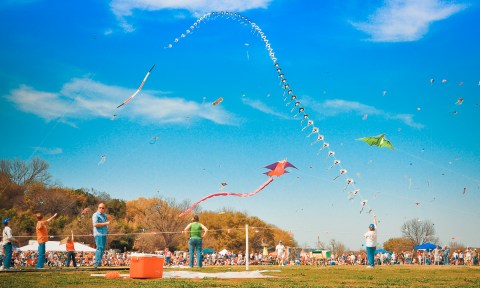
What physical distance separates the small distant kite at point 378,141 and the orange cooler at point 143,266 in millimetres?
11750

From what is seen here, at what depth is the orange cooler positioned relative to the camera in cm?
1052

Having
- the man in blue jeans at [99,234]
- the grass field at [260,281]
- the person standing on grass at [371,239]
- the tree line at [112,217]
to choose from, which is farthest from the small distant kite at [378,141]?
the tree line at [112,217]

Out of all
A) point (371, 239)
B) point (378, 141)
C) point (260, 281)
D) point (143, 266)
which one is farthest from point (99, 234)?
point (378, 141)

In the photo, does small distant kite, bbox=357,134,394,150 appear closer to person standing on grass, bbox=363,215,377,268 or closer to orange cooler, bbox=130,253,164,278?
person standing on grass, bbox=363,215,377,268

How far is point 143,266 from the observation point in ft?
34.5

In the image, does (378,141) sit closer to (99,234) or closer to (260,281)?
(99,234)

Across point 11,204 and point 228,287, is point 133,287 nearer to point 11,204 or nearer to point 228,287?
point 228,287

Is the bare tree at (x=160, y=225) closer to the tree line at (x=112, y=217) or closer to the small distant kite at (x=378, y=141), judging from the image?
the tree line at (x=112, y=217)

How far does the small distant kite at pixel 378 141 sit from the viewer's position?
64.5 ft

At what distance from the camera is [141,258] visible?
1058 centimetres

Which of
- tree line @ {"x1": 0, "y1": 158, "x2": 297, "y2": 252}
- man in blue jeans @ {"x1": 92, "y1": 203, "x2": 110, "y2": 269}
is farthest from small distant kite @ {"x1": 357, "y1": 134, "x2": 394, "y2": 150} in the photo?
tree line @ {"x1": 0, "y1": 158, "x2": 297, "y2": 252}

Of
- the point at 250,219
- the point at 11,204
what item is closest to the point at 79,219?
the point at 11,204

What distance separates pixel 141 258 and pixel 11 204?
2663 inches

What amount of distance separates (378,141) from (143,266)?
12.4 metres
